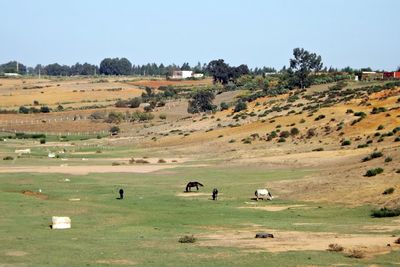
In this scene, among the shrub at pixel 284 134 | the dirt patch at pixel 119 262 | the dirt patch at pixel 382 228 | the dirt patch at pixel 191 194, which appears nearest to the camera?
the dirt patch at pixel 119 262

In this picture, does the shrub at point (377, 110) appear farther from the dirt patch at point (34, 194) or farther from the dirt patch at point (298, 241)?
the dirt patch at point (298, 241)

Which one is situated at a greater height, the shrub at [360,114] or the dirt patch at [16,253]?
the dirt patch at [16,253]

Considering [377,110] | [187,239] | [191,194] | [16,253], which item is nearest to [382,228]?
[187,239]

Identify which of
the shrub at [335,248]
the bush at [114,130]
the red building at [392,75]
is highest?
the red building at [392,75]

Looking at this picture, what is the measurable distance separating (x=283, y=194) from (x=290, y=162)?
17109mm

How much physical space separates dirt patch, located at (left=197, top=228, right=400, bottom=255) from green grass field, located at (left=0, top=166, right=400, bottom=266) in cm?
88

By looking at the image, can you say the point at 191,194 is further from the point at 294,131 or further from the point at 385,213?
the point at 294,131

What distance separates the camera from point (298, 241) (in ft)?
96.6

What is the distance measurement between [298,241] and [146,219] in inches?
386

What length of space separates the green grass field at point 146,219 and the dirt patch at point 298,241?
88 cm

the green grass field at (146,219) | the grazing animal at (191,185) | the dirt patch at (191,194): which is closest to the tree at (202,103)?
the green grass field at (146,219)

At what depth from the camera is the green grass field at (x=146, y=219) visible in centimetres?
2569

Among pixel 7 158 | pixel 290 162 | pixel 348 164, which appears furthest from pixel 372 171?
pixel 7 158

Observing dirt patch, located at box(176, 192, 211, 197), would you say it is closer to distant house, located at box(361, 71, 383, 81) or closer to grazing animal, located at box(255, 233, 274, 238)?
grazing animal, located at box(255, 233, 274, 238)
